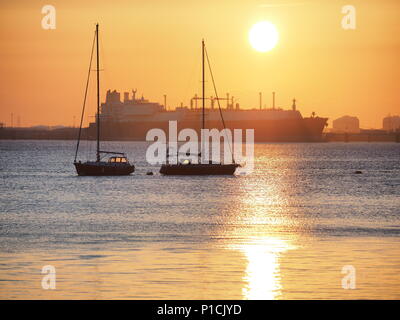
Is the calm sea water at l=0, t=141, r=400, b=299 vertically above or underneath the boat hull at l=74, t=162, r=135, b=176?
underneath

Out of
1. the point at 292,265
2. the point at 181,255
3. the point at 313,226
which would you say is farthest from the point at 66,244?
the point at 313,226

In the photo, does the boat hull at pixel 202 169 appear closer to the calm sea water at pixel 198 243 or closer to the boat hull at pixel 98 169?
the boat hull at pixel 98 169

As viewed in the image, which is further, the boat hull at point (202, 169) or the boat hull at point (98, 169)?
the boat hull at point (202, 169)

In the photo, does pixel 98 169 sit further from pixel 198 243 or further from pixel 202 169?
pixel 198 243

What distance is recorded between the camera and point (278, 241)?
29.1 metres

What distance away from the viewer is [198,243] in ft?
93.6

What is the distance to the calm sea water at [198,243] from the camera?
773 inches

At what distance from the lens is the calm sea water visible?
1964cm

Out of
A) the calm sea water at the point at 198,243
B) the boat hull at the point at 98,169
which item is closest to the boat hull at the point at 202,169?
the boat hull at the point at 98,169

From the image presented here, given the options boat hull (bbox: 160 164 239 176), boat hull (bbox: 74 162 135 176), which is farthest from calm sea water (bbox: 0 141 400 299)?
boat hull (bbox: 160 164 239 176)

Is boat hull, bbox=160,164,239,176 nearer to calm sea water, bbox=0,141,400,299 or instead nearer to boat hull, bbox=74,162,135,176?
boat hull, bbox=74,162,135,176

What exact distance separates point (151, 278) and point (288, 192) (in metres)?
39.9

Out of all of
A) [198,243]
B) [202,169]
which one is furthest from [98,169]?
[198,243]
